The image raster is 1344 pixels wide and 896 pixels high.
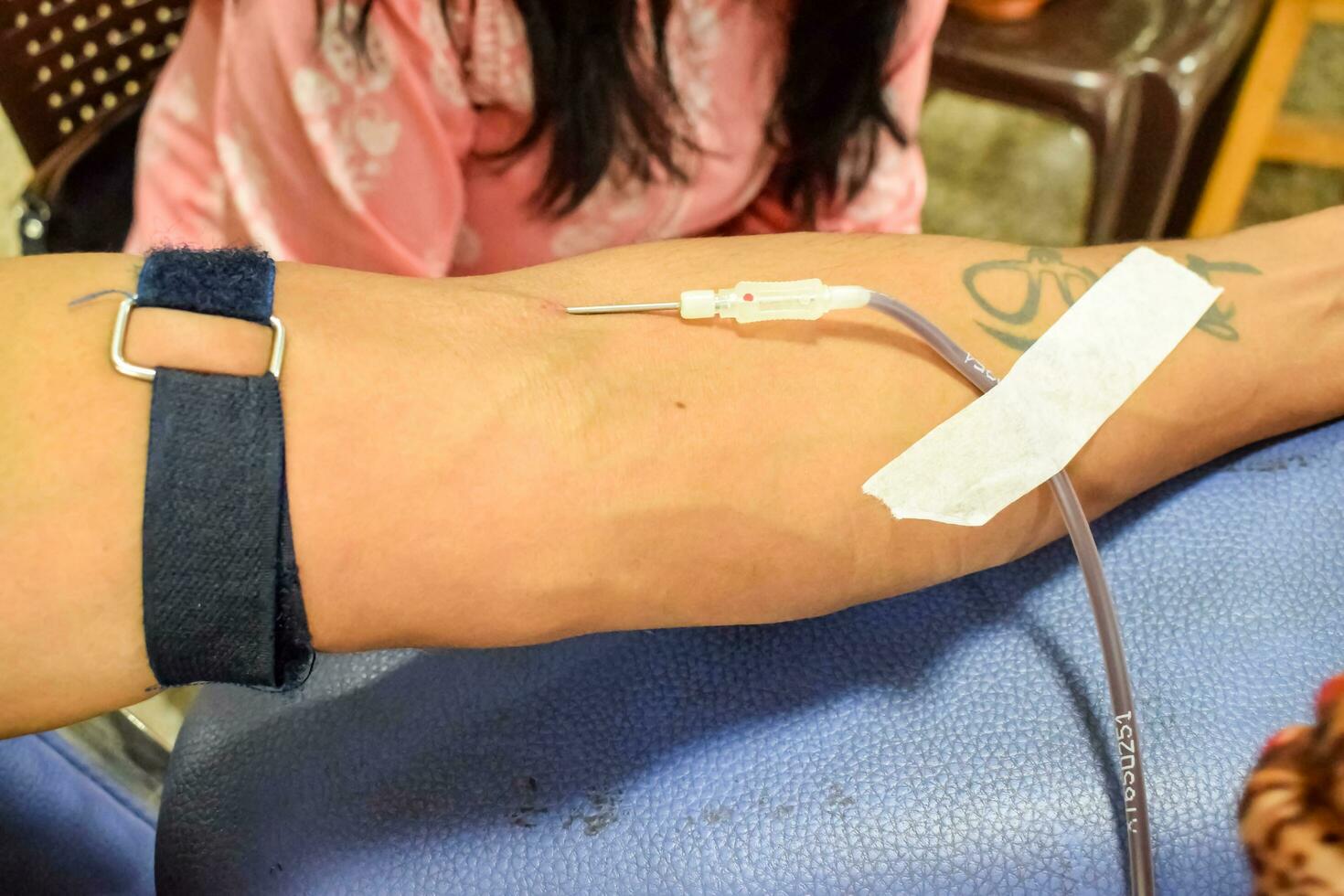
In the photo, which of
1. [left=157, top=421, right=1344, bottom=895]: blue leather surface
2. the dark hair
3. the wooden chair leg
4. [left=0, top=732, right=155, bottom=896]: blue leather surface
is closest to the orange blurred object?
the wooden chair leg

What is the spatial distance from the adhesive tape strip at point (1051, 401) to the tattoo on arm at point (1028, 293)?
1cm

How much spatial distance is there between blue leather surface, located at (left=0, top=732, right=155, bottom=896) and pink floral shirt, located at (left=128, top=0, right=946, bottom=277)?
42cm

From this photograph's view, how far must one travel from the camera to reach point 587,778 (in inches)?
22.2

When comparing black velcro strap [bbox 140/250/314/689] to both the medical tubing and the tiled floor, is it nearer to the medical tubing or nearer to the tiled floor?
the medical tubing

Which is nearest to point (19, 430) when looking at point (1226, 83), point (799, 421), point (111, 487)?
point (111, 487)

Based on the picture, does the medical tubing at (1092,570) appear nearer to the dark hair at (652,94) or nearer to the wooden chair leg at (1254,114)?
the dark hair at (652,94)

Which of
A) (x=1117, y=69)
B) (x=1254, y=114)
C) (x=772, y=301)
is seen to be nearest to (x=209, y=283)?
(x=772, y=301)

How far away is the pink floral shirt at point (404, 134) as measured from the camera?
0.74 metres

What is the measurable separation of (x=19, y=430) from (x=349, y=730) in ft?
0.91

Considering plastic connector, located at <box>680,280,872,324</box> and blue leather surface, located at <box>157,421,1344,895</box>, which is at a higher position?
plastic connector, located at <box>680,280,872,324</box>

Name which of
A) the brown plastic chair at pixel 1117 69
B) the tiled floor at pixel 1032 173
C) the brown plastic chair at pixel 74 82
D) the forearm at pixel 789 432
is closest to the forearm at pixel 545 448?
the forearm at pixel 789 432

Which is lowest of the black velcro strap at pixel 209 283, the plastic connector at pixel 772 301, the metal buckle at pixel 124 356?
the plastic connector at pixel 772 301

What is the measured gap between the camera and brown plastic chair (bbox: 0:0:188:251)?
0.84 meters

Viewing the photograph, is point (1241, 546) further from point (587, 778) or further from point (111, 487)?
point (111, 487)
